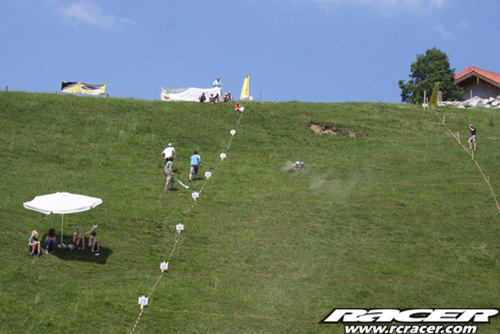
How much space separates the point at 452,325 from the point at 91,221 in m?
16.1

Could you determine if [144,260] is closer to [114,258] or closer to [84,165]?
[114,258]

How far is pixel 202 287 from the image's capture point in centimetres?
2359

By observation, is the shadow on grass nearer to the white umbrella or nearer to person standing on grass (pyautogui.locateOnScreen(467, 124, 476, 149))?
the white umbrella

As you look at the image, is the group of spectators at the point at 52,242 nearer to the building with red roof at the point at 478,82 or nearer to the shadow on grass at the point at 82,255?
the shadow on grass at the point at 82,255

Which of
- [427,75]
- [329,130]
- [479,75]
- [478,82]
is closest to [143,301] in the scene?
[329,130]

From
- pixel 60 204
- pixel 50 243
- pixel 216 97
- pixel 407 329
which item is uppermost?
pixel 216 97

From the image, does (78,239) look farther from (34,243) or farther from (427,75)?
(427,75)

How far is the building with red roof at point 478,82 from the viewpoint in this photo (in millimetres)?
65512

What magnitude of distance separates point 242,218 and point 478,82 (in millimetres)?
47557

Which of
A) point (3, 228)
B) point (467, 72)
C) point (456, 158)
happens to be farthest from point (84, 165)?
point (467, 72)

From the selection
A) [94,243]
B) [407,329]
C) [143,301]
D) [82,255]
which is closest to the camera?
[407,329]

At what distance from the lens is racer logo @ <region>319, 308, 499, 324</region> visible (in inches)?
856

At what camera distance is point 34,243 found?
24516 millimetres

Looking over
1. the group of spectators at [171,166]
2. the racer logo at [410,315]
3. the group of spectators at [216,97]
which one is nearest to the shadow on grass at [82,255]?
the group of spectators at [171,166]
